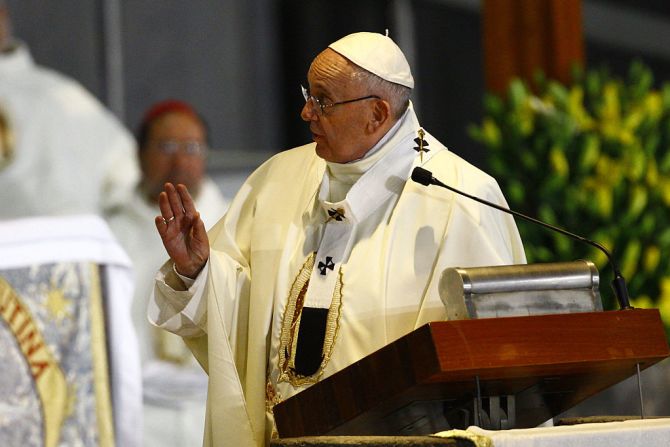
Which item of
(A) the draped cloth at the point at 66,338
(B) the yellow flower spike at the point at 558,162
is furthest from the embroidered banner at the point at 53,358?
(B) the yellow flower spike at the point at 558,162

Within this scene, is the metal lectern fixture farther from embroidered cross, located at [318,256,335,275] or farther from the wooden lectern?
embroidered cross, located at [318,256,335,275]

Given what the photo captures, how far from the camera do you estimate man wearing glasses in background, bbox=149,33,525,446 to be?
11.1 ft

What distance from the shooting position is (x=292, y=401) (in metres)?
3.02

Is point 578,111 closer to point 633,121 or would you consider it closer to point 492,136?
point 633,121

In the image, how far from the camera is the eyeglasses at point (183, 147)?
7492 millimetres

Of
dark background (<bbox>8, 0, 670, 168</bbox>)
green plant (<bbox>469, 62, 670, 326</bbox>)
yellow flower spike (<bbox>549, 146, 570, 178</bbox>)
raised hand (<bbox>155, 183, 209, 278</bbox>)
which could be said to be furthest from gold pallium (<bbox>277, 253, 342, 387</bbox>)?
dark background (<bbox>8, 0, 670, 168</bbox>)

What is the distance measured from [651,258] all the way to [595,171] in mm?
470

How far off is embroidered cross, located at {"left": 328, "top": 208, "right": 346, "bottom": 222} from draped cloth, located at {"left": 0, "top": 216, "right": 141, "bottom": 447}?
154 cm

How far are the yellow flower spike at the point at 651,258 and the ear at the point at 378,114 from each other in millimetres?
3170

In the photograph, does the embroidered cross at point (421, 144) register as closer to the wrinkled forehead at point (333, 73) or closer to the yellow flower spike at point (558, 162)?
the wrinkled forehead at point (333, 73)

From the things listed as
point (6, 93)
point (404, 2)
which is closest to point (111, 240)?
point (6, 93)

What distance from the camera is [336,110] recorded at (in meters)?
3.40

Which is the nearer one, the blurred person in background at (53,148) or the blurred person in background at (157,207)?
the blurred person in background at (157,207)

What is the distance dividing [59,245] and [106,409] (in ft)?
1.86
